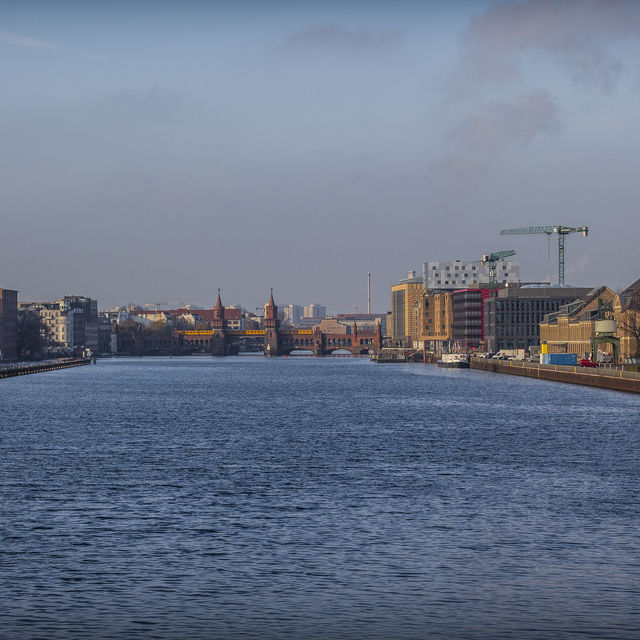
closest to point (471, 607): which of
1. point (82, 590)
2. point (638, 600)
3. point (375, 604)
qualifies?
point (375, 604)

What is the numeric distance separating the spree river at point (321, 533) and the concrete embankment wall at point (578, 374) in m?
44.2

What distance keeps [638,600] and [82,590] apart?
1143 cm

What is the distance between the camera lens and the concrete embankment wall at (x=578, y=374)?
361 ft

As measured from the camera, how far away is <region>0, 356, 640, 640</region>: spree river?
22.0 metres

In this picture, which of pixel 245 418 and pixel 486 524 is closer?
pixel 486 524

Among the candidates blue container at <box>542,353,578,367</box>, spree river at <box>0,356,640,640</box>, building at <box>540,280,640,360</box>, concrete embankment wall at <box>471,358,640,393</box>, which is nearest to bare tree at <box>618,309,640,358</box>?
building at <box>540,280,640,360</box>

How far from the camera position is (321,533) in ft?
101

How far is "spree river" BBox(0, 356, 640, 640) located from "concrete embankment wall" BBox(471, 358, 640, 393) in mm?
44199

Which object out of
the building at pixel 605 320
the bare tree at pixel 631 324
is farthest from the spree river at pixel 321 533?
the building at pixel 605 320

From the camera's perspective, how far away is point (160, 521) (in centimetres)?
3297

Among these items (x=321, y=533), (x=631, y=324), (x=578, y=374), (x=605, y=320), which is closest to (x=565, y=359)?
(x=605, y=320)

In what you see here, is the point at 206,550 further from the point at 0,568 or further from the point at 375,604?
the point at 375,604

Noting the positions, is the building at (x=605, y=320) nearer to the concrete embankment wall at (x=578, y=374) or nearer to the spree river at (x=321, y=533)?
the concrete embankment wall at (x=578, y=374)

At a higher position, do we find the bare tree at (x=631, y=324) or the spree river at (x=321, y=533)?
the bare tree at (x=631, y=324)
